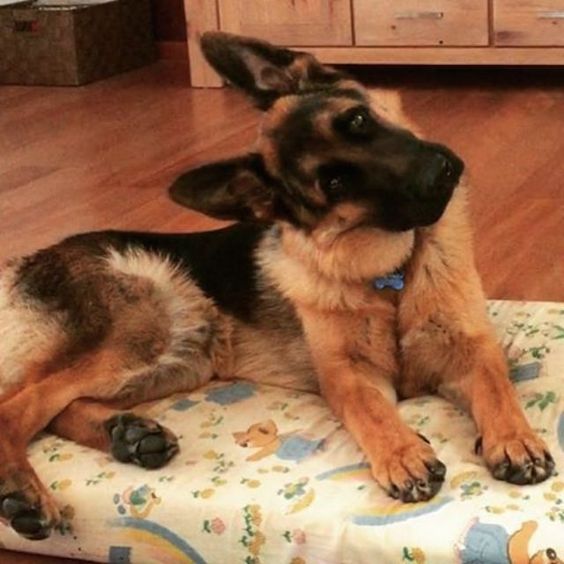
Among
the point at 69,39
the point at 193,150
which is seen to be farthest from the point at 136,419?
the point at 69,39

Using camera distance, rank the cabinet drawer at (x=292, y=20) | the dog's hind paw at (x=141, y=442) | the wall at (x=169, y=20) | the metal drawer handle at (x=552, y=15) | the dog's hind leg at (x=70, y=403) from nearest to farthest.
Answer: the dog's hind leg at (x=70, y=403) → the dog's hind paw at (x=141, y=442) → the metal drawer handle at (x=552, y=15) → the cabinet drawer at (x=292, y=20) → the wall at (x=169, y=20)

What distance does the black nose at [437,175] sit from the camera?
6.35ft

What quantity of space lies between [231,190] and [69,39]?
3.41m

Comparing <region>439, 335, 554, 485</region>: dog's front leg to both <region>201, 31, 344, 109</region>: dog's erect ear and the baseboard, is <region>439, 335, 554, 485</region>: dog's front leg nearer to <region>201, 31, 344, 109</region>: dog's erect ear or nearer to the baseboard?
<region>201, 31, 344, 109</region>: dog's erect ear

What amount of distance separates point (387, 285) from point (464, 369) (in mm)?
204

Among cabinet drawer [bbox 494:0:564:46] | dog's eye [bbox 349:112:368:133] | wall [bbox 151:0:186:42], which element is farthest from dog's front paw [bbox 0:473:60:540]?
wall [bbox 151:0:186:42]

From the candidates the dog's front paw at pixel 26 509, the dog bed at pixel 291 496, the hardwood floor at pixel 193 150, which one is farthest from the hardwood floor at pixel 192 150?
the dog's front paw at pixel 26 509

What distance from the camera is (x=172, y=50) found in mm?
5762

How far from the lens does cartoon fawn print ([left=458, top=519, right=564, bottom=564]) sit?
5.69ft

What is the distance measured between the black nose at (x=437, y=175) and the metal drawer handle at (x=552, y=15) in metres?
2.65

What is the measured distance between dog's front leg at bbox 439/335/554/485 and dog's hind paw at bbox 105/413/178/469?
518 millimetres

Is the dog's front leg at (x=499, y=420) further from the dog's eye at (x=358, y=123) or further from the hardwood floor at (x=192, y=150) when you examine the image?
the hardwood floor at (x=192, y=150)

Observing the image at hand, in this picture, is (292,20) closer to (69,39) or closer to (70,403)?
(69,39)

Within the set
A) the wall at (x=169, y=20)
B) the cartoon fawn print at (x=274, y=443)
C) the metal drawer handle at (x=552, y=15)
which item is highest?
the metal drawer handle at (x=552, y=15)
